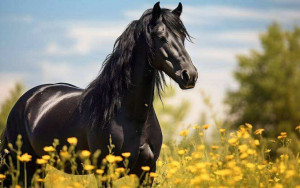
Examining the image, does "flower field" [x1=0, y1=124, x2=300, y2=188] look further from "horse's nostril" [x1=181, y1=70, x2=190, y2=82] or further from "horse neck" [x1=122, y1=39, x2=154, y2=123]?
"horse's nostril" [x1=181, y1=70, x2=190, y2=82]

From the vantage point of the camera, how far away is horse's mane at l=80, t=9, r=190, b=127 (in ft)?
Result: 15.9

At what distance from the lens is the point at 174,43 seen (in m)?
4.67

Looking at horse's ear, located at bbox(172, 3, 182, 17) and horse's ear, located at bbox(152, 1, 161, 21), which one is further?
horse's ear, located at bbox(172, 3, 182, 17)

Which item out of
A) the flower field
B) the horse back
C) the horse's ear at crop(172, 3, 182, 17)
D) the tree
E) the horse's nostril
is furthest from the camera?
the tree

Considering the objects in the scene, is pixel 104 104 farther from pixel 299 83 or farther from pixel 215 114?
pixel 299 83

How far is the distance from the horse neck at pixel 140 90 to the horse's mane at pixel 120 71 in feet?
0.20

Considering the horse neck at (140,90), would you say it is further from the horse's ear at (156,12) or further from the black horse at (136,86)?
the horse's ear at (156,12)

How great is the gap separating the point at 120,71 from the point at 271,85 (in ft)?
110

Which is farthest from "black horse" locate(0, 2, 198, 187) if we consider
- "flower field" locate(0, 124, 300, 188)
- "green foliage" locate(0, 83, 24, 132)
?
"green foliage" locate(0, 83, 24, 132)

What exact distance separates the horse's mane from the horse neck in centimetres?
6

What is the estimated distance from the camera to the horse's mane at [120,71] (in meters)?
4.84

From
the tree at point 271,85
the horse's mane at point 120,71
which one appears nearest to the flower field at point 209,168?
the horse's mane at point 120,71

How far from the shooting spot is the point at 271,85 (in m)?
36.5

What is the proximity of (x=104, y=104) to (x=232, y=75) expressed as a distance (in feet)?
116
